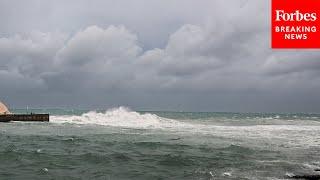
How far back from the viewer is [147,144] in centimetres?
3484

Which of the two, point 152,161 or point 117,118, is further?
point 117,118

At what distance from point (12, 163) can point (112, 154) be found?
6.66 m

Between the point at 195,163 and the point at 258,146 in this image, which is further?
the point at 258,146

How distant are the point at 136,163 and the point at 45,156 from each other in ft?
19.6

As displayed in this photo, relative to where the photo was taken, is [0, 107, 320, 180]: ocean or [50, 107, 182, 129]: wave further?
[50, 107, 182, 129]: wave

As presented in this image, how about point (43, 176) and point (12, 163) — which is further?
point (12, 163)

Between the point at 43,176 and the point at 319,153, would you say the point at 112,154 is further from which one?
the point at 319,153

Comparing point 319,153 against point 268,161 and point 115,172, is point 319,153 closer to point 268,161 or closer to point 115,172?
point 268,161

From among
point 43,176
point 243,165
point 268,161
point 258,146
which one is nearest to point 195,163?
point 243,165

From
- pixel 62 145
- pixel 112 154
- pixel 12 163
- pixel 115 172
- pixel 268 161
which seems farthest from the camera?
pixel 62 145

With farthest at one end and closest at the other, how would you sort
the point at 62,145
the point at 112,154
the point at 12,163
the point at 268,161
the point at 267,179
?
the point at 62,145
the point at 112,154
the point at 268,161
the point at 12,163
the point at 267,179

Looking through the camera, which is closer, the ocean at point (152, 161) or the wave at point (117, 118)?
the ocean at point (152, 161)

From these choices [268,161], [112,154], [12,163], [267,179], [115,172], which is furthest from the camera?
[112,154]

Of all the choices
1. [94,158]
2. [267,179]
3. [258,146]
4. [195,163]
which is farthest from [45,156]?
[258,146]
